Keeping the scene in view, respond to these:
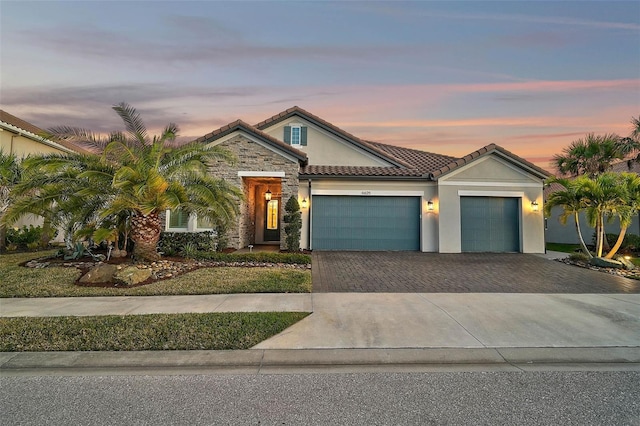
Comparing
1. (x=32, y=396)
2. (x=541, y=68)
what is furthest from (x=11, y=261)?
(x=541, y=68)

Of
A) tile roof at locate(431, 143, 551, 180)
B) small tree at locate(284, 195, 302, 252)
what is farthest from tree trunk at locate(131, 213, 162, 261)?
tile roof at locate(431, 143, 551, 180)

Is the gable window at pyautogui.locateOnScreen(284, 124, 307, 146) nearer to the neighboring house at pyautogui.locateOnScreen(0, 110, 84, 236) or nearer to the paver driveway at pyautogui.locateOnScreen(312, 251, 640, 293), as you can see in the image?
the paver driveway at pyautogui.locateOnScreen(312, 251, 640, 293)

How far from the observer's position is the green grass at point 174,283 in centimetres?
698

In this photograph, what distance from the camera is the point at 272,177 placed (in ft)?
44.1

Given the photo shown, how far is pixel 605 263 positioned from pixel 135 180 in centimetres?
1506

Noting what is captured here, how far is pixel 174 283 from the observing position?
25.3 ft

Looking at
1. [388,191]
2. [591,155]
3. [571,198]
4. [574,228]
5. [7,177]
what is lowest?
[574,228]

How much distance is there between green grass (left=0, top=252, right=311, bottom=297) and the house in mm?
4770

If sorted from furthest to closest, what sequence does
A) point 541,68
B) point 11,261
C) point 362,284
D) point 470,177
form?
1. point 470,177
2. point 541,68
3. point 11,261
4. point 362,284

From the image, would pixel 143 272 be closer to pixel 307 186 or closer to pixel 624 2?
pixel 307 186

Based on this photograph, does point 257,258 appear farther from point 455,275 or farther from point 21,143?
point 21,143

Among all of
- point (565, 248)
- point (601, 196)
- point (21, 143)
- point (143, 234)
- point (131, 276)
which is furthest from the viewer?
point (565, 248)

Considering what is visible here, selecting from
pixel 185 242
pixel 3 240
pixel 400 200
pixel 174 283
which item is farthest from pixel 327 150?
pixel 3 240

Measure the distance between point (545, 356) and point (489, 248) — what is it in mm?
10972
